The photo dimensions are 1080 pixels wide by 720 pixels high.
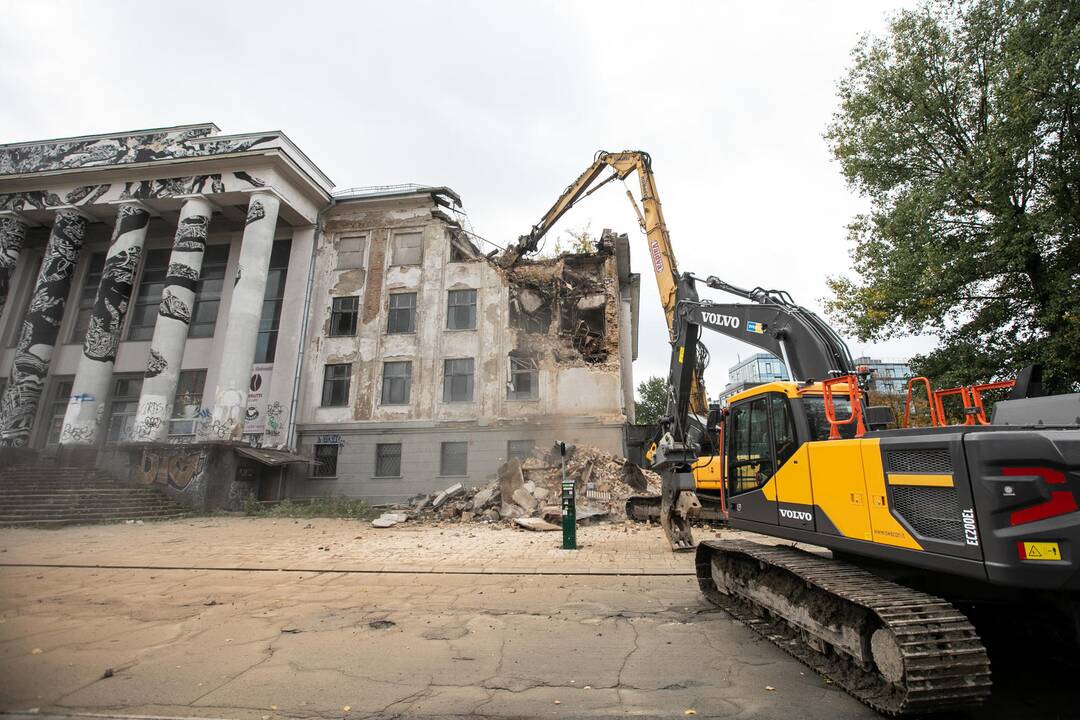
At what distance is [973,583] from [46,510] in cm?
2408

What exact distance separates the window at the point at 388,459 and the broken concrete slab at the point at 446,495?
353 centimetres

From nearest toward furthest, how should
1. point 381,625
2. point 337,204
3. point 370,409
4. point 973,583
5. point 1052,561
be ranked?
1. point 1052,561
2. point 973,583
3. point 381,625
4. point 370,409
5. point 337,204

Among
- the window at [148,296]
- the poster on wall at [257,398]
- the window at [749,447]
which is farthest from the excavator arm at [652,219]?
the window at [148,296]

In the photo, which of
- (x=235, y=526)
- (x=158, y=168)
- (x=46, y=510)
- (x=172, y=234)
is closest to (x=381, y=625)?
(x=235, y=526)

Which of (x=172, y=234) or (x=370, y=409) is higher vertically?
(x=172, y=234)

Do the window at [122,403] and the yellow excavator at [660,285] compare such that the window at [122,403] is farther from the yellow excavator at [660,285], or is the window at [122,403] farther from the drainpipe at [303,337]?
the yellow excavator at [660,285]

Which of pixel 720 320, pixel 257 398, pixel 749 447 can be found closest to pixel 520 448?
pixel 257 398

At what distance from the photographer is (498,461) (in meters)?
22.5

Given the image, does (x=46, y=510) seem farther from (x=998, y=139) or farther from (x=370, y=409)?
(x=998, y=139)

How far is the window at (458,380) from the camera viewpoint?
A: 23953 mm

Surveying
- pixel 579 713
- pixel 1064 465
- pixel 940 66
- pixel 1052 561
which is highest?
pixel 940 66

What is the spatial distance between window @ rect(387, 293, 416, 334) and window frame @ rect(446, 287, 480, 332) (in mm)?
1746

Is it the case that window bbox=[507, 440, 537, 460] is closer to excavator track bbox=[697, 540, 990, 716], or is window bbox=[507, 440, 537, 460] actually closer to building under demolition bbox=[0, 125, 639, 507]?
building under demolition bbox=[0, 125, 639, 507]

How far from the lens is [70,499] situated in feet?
59.6
